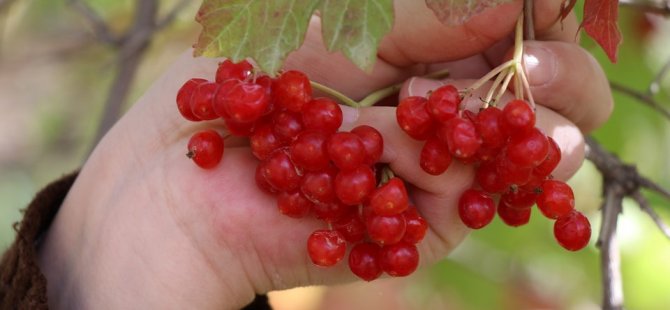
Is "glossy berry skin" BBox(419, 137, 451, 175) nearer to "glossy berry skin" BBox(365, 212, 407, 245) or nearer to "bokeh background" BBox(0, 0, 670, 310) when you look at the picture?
"glossy berry skin" BBox(365, 212, 407, 245)

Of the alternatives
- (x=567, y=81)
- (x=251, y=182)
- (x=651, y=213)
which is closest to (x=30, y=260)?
(x=251, y=182)

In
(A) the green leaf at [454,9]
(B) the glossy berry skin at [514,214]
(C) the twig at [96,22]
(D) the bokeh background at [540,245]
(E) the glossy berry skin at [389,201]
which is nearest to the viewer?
(A) the green leaf at [454,9]

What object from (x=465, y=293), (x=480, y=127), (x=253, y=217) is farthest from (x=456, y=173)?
(x=465, y=293)

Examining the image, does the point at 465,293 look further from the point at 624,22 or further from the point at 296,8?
the point at 296,8

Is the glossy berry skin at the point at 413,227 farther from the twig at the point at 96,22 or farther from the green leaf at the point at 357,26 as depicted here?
the twig at the point at 96,22

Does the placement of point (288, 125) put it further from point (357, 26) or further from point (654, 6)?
point (654, 6)

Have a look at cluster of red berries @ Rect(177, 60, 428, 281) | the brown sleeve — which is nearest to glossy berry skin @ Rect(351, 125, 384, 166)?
cluster of red berries @ Rect(177, 60, 428, 281)

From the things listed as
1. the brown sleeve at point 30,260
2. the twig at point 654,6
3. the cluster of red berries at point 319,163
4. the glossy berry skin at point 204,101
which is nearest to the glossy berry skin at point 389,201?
the cluster of red berries at point 319,163

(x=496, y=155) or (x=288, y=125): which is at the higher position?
(x=288, y=125)
